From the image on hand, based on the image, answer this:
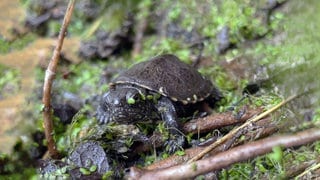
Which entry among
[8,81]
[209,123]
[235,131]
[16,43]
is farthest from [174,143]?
[16,43]

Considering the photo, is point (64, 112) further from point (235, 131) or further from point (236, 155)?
point (236, 155)

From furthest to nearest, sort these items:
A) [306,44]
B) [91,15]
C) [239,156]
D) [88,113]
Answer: [91,15] < [88,113] < [306,44] < [239,156]

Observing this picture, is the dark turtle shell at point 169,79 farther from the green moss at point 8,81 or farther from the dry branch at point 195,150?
the green moss at point 8,81

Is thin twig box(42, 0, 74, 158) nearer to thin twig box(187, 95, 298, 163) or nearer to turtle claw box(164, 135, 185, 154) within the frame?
turtle claw box(164, 135, 185, 154)

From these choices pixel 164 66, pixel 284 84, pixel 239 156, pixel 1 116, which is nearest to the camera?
pixel 239 156

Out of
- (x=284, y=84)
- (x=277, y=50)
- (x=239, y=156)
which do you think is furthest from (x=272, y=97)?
(x=239, y=156)

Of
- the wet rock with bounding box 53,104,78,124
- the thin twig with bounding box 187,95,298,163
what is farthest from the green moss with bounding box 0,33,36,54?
the thin twig with bounding box 187,95,298,163

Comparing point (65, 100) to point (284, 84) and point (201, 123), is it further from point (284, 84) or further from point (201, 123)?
point (284, 84)

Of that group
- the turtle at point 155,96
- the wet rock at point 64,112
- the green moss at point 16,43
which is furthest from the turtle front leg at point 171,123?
the green moss at point 16,43
